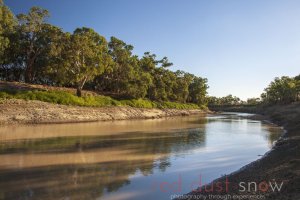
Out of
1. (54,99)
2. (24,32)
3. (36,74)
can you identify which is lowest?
(54,99)

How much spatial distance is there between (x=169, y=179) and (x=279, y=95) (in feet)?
371

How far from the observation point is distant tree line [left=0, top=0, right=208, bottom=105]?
5759 centimetres

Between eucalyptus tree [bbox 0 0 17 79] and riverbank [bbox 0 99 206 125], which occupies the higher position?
eucalyptus tree [bbox 0 0 17 79]

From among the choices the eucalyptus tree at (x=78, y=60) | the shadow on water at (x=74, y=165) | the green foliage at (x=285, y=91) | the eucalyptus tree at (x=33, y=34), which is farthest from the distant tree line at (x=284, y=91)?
the shadow on water at (x=74, y=165)

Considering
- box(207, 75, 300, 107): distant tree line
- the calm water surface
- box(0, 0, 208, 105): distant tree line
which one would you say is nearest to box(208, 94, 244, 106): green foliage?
box(207, 75, 300, 107): distant tree line

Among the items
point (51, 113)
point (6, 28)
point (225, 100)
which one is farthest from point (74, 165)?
point (225, 100)

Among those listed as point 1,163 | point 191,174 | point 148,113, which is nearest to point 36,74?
Result: point 148,113

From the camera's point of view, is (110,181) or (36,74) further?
(36,74)

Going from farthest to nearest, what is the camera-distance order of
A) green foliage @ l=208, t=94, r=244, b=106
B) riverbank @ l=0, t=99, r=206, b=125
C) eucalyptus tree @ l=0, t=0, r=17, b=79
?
green foliage @ l=208, t=94, r=244, b=106, eucalyptus tree @ l=0, t=0, r=17, b=79, riverbank @ l=0, t=99, r=206, b=125

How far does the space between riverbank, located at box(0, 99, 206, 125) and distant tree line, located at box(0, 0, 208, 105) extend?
709 centimetres

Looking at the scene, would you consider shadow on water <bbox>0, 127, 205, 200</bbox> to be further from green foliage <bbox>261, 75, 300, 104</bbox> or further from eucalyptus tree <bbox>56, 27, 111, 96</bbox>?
green foliage <bbox>261, 75, 300, 104</bbox>

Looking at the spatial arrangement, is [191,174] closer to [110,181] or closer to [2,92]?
[110,181]

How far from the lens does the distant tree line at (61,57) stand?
57594 millimetres

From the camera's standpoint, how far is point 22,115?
142ft
